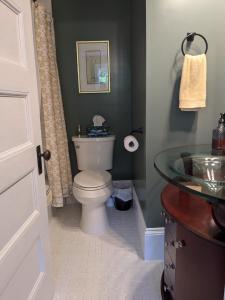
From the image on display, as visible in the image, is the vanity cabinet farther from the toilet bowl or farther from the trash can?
the trash can

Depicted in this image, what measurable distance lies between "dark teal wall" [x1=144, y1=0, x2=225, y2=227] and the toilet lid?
1.67 ft

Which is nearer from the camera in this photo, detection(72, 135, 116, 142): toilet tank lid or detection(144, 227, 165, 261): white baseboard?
detection(144, 227, 165, 261): white baseboard

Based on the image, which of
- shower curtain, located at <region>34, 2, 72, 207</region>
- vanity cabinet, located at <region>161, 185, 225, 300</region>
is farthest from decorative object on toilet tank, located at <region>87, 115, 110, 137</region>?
vanity cabinet, located at <region>161, 185, 225, 300</region>

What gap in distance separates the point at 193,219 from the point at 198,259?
0.51ft

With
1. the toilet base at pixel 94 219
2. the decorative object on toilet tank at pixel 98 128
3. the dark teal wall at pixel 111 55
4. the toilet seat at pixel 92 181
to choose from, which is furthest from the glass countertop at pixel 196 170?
the dark teal wall at pixel 111 55

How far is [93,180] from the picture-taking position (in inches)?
83.5

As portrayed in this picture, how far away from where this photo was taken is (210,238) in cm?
85

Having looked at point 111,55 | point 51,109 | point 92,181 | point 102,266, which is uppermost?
point 111,55

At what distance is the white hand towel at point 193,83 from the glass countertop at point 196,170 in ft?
0.95

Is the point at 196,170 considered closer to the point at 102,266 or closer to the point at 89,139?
the point at 102,266

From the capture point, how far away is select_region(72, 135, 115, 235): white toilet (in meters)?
2.05

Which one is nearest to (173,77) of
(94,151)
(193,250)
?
(193,250)

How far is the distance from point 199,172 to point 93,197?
1043mm

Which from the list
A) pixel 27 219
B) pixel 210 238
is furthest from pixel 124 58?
pixel 210 238
